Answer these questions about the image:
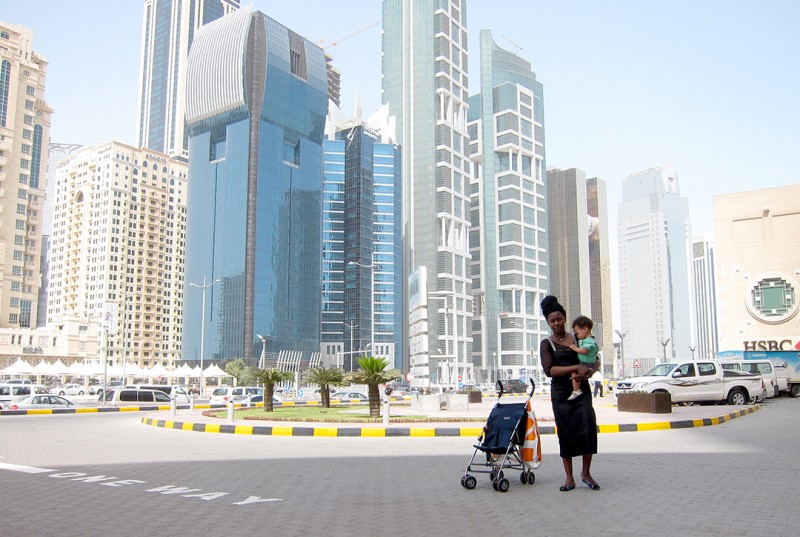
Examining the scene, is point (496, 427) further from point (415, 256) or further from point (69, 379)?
point (415, 256)

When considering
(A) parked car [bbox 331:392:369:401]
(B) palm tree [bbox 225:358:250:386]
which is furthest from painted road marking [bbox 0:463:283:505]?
(B) palm tree [bbox 225:358:250:386]

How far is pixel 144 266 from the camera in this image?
151500 millimetres

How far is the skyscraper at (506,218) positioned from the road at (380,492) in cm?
14482

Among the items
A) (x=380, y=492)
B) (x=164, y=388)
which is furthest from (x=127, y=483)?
(x=164, y=388)

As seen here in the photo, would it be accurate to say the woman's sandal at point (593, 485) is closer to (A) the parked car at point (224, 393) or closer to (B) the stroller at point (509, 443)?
(B) the stroller at point (509, 443)

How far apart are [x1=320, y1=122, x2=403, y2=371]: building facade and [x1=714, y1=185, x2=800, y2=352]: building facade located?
10086cm

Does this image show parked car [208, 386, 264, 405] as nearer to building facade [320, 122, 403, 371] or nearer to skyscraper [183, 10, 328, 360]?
skyscraper [183, 10, 328, 360]

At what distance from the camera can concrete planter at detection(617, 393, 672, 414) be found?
66.0ft

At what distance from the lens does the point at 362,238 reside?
152 meters

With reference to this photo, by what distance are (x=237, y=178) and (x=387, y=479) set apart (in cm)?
12293

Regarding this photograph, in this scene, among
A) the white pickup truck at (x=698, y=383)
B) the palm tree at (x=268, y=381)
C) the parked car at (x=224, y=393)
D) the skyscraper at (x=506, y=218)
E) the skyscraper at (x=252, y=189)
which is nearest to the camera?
the white pickup truck at (x=698, y=383)

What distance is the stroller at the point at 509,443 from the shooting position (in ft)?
25.1

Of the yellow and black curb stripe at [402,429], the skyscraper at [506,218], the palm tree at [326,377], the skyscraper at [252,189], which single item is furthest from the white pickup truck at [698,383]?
the skyscraper at [506,218]

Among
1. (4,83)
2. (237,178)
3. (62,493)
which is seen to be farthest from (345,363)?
(62,493)
